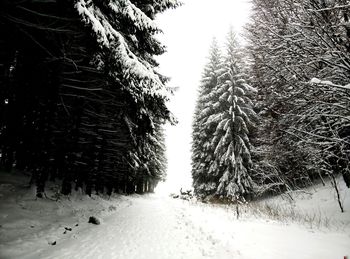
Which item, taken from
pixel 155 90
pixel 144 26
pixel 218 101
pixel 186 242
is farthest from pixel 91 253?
pixel 218 101

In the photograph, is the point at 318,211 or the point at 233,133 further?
the point at 233,133

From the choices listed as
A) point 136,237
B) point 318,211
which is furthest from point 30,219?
point 318,211

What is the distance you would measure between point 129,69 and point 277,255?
4752 millimetres

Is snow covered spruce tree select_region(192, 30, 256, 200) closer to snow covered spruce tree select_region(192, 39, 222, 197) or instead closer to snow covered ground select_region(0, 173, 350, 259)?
snow covered spruce tree select_region(192, 39, 222, 197)

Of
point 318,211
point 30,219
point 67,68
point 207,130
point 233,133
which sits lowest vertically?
point 318,211

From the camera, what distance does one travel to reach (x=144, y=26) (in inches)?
211

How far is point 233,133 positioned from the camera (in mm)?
20828

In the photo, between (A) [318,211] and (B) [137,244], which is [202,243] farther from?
(A) [318,211]

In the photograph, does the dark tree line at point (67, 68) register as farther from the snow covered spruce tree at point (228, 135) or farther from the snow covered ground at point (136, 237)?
the snow covered spruce tree at point (228, 135)

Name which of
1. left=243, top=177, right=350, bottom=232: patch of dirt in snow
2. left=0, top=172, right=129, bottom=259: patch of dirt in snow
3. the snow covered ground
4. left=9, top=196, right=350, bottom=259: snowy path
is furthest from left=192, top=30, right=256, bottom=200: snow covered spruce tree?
left=0, top=172, right=129, bottom=259: patch of dirt in snow

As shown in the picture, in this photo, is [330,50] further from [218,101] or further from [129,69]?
[218,101]

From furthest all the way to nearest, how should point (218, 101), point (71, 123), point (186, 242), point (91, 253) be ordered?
point (218, 101) < point (71, 123) < point (186, 242) < point (91, 253)

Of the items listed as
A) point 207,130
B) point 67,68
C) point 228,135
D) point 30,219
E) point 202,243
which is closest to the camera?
point 202,243

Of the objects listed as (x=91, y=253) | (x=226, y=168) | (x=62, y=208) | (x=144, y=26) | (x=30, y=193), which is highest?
(x=144, y=26)
